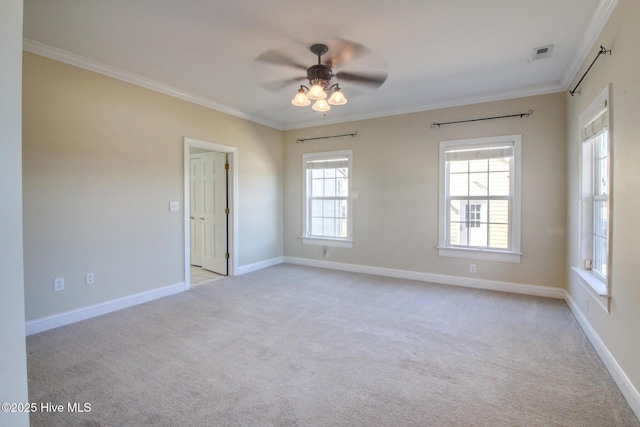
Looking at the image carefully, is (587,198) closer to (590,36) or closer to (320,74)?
(590,36)

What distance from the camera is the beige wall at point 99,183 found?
2.95 m

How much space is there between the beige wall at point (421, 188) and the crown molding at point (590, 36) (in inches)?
23.4

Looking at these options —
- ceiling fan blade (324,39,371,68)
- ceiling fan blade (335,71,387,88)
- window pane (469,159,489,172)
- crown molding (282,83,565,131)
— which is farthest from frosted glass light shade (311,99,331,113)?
window pane (469,159,489,172)

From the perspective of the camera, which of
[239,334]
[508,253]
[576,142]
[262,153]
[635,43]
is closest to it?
[635,43]

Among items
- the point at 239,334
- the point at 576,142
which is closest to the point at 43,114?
the point at 239,334

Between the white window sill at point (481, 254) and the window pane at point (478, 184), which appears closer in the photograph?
the white window sill at point (481, 254)

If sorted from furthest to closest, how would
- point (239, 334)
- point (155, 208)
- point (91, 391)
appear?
point (155, 208) → point (239, 334) → point (91, 391)

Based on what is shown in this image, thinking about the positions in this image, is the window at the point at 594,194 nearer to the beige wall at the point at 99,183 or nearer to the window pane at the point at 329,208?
the window pane at the point at 329,208

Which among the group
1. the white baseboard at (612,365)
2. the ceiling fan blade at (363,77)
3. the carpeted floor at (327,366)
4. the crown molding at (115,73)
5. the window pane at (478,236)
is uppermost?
the crown molding at (115,73)

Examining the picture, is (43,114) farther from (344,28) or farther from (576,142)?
(576,142)

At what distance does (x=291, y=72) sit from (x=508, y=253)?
3.73 m

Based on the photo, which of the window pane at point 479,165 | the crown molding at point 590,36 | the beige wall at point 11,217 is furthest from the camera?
the window pane at point 479,165

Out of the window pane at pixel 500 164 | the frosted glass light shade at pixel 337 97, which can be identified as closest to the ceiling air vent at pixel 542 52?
the window pane at pixel 500 164

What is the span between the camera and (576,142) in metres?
3.45
